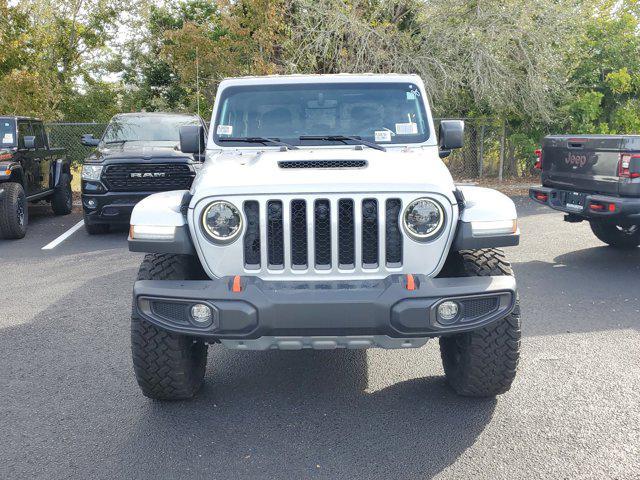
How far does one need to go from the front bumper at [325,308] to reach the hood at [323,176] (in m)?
0.47

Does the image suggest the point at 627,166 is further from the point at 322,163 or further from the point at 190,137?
the point at 190,137

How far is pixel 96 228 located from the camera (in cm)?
1030

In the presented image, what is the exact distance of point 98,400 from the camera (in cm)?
393

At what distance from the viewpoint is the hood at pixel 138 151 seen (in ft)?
31.1

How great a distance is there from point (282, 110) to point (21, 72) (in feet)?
38.4

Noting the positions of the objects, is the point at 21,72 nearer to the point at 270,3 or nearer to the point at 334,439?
the point at 270,3

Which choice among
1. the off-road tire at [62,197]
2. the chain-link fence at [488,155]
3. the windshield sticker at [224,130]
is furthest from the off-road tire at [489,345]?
the chain-link fence at [488,155]

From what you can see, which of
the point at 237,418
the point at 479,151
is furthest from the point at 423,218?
the point at 479,151

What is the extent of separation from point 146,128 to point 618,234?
7308mm

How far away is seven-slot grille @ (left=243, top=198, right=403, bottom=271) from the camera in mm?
3268

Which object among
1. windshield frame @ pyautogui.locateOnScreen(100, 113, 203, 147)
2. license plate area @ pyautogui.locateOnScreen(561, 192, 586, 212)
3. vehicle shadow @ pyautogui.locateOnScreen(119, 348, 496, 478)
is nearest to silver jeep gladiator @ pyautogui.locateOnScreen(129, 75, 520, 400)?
vehicle shadow @ pyautogui.locateOnScreen(119, 348, 496, 478)

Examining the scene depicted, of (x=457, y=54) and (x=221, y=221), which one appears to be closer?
(x=221, y=221)

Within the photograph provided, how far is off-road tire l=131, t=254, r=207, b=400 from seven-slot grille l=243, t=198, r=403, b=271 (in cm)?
51

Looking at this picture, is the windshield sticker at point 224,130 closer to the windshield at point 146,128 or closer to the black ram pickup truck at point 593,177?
the black ram pickup truck at point 593,177
